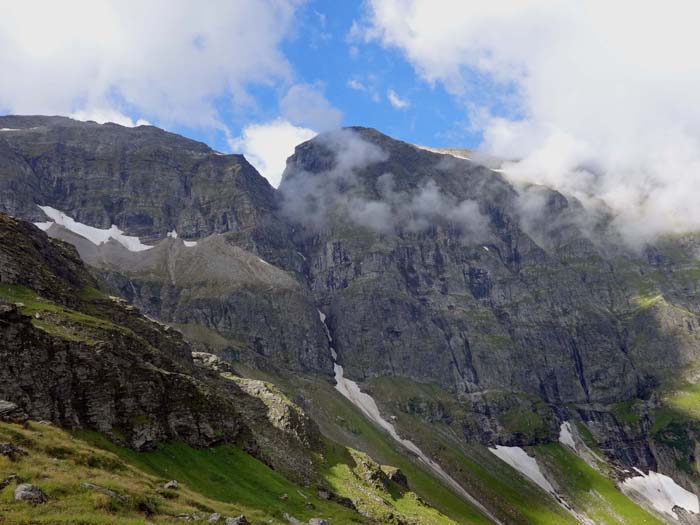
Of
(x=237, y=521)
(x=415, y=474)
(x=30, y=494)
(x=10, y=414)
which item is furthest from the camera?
(x=415, y=474)

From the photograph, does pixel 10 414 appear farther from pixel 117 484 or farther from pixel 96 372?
pixel 96 372

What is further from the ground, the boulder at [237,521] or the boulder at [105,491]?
the boulder at [105,491]

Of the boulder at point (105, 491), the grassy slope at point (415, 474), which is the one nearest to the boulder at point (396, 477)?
the grassy slope at point (415, 474)

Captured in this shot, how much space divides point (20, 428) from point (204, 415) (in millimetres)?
37427

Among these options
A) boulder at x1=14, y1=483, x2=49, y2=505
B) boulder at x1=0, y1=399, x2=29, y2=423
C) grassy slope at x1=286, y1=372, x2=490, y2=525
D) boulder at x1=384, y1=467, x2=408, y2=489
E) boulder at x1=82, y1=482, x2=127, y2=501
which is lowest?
grassy slope at x1=286, y1=372, x2=490, y2=525

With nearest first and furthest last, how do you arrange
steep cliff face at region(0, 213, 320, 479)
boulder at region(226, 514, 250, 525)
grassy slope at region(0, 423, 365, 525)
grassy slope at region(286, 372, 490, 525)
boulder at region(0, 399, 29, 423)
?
grassy slope at region(0, 423, 365, 525)
boulder at region(226, 514, 250, 525)
boulder at region(0, 399, 29, 423)
steep cliff face at region(0, 213, 320, 479)
grassy slope at region(286, 372, 490, 525)

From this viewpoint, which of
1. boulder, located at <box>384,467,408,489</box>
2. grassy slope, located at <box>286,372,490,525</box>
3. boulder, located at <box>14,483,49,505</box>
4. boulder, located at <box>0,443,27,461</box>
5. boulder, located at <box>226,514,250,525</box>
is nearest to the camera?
boulder, located at <box>14,483,49,505</box>

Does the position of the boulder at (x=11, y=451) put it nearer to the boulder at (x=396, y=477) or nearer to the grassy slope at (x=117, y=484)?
the grassy slope at (x=117, y=484)

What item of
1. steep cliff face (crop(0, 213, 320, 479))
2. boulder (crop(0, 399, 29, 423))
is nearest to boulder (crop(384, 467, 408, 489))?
steep cliff face (crop(0, 213, 320, 479))

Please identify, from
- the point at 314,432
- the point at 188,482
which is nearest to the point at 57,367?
the point at 188,482

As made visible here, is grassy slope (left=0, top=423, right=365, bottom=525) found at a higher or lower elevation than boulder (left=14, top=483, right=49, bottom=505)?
lower

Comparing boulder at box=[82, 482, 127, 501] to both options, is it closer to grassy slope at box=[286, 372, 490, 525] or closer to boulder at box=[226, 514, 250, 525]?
boulder at box=[226, 514, 250, 525]

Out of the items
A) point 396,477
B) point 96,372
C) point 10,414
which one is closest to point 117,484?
point 10,414

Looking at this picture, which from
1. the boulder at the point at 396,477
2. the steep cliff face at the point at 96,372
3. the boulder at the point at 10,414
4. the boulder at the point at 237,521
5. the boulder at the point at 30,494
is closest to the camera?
the boulder at the point at 30,494
